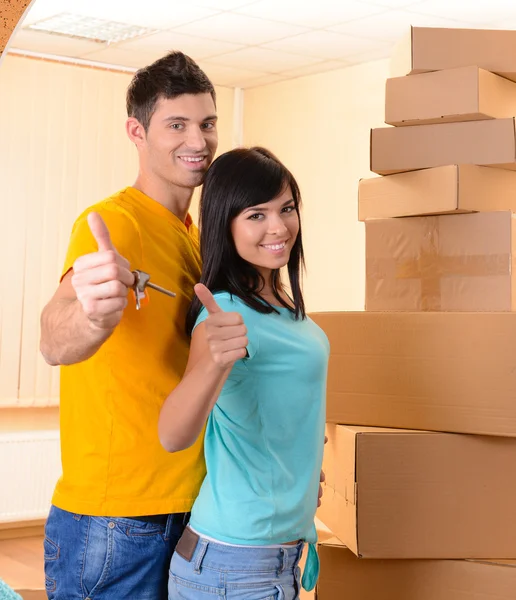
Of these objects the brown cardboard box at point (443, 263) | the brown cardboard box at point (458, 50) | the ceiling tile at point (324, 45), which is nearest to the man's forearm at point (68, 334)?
the brown cardboard box at point (443, 263)

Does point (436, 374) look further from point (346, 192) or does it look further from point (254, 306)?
point (346, 192)

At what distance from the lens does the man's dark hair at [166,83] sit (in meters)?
1.64

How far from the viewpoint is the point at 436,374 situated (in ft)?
6.31

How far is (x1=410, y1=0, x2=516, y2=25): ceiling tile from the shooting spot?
3.82 m

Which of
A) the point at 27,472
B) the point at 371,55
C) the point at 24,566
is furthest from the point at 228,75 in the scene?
the point at 24,566

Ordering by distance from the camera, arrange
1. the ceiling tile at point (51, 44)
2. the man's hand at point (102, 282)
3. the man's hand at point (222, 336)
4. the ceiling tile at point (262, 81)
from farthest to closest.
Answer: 1. the ceiling tile at point (262, 81)
2. the ceiling tile at point (51, 44)
3. the man's hand at point (222, 336)
4. the man's hand at point (102, 282)

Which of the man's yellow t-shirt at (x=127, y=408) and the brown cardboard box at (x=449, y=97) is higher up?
the brown cardboard box at (x=449, y=97)

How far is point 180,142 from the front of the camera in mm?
1627

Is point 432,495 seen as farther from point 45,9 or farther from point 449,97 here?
point 45,9

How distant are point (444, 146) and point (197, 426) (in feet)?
3.22

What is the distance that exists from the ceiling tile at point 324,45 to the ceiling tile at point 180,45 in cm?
26

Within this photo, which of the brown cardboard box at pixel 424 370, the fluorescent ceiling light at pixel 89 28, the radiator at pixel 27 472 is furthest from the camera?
the radiator at pixel 27 472

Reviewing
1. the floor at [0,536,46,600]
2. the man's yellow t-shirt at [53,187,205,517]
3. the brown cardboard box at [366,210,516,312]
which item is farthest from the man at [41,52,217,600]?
the floor at [0,536,46,600]

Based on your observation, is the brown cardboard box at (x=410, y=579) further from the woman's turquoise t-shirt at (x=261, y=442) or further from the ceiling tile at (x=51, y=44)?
the ceiling tile at (x=51, y=44)
